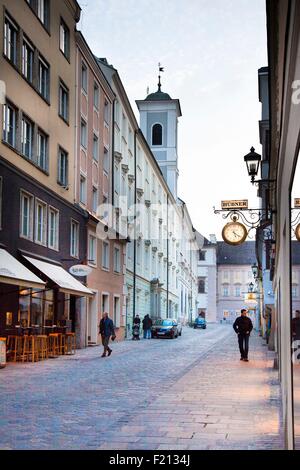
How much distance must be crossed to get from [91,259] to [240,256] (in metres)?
95.3

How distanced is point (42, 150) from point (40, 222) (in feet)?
9.30

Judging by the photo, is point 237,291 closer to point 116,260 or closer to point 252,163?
point 116,260

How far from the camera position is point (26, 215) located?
23.5 meters

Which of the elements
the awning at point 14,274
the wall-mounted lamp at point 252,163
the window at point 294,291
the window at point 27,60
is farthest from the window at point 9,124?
the window at point 294,291

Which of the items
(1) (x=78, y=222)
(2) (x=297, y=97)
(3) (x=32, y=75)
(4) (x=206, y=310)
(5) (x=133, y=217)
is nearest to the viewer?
(2) (x=297, y=97)

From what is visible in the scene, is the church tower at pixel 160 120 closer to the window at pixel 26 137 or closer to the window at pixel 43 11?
the window at pixel 43 11

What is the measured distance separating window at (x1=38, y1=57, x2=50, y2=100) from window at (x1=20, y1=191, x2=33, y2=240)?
4434 mm

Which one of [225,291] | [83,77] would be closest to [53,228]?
[83,77]

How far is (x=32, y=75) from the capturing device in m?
24.2

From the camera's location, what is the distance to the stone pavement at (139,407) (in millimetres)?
8328

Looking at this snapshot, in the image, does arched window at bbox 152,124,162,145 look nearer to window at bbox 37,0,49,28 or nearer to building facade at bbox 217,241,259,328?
window at bbox 37,0,49,28

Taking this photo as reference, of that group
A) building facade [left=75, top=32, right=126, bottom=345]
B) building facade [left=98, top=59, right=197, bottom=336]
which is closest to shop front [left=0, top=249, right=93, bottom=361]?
building facade [left=75, top=32, right=126, bottom=345]
